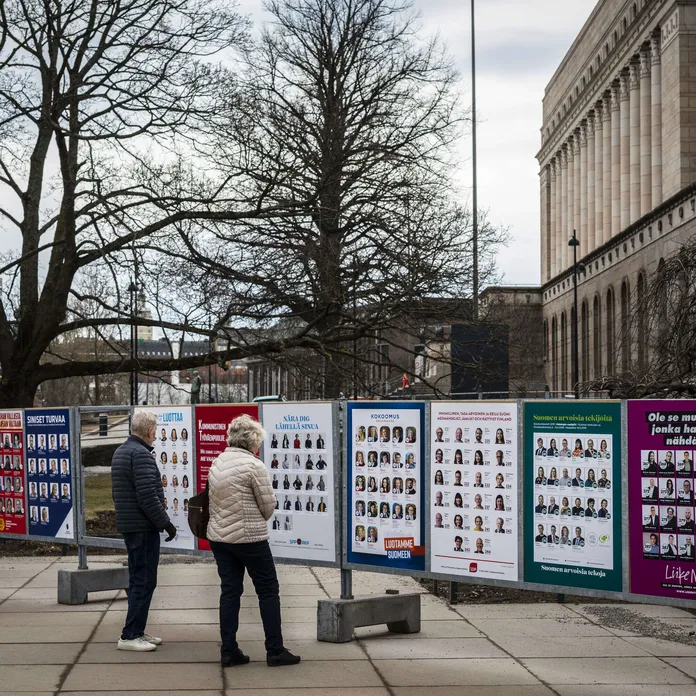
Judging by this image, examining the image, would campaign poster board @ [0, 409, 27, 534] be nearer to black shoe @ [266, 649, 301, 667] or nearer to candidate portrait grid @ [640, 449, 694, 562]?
black shoe @ [266, 649, 301, 667]

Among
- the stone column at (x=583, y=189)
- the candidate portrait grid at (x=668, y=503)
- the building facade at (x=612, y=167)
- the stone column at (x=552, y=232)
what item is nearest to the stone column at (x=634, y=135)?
the building facade at (x=612, y=167)

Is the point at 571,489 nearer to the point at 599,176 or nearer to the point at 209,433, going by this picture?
the point at 209,433

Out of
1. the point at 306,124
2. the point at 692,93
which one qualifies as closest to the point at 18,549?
the point at 306,124

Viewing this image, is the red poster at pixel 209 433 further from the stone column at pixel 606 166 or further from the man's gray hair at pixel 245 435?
the stone column at pixel 606 166

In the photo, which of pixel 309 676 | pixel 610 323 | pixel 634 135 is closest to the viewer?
pixel 309 676

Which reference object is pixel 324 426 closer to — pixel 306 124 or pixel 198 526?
Answer: pixel 198 526

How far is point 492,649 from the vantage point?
884 cm

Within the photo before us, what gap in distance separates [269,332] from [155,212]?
5.49 meters

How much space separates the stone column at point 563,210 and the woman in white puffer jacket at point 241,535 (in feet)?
302

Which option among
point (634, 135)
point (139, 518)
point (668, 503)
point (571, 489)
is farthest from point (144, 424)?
point (634, 135)

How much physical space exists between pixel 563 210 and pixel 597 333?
23.9 m

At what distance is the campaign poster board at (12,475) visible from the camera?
39.2 ft

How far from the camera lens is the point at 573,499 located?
786cm

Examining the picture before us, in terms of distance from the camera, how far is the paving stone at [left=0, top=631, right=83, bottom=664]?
8.27m
